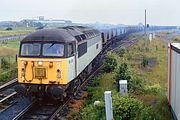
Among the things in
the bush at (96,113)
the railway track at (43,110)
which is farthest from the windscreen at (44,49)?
the bush at (96,113)

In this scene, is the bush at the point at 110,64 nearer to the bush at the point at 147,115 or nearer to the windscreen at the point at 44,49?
the windscreen at the point at 44,49

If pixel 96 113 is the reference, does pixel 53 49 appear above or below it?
above

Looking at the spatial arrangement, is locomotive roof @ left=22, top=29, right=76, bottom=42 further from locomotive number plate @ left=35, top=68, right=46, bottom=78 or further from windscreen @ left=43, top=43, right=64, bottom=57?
locomotive number plate @ left=35, top=68, right=46, bottom=78

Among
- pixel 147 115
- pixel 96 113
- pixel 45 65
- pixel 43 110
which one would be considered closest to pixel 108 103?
pixel 147 115

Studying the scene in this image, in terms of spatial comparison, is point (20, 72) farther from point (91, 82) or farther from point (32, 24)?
point (32, 24)

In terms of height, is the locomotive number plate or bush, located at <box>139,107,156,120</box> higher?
the locomotive number plate

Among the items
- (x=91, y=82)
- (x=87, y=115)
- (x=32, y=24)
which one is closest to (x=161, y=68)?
(x=91, y=82)

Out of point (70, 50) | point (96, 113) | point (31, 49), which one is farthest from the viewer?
point (70, 50)

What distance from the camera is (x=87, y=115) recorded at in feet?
40.1

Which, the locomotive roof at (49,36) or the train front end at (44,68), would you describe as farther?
the locomotive roof at (49,36)

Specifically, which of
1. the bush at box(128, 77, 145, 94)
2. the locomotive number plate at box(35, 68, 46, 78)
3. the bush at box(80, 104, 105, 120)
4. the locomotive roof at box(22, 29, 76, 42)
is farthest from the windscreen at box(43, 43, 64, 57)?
the bush at box(80, 104, 105, 120)

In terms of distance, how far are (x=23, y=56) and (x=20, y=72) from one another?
693 millimetres

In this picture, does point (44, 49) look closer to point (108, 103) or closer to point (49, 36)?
point (49, 36)

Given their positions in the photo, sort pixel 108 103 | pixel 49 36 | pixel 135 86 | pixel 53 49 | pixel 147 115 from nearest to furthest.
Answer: pixel 108 103 < pixel 147 115 < pixel 53 49 < pixel 49 36 < pixel 135 86
